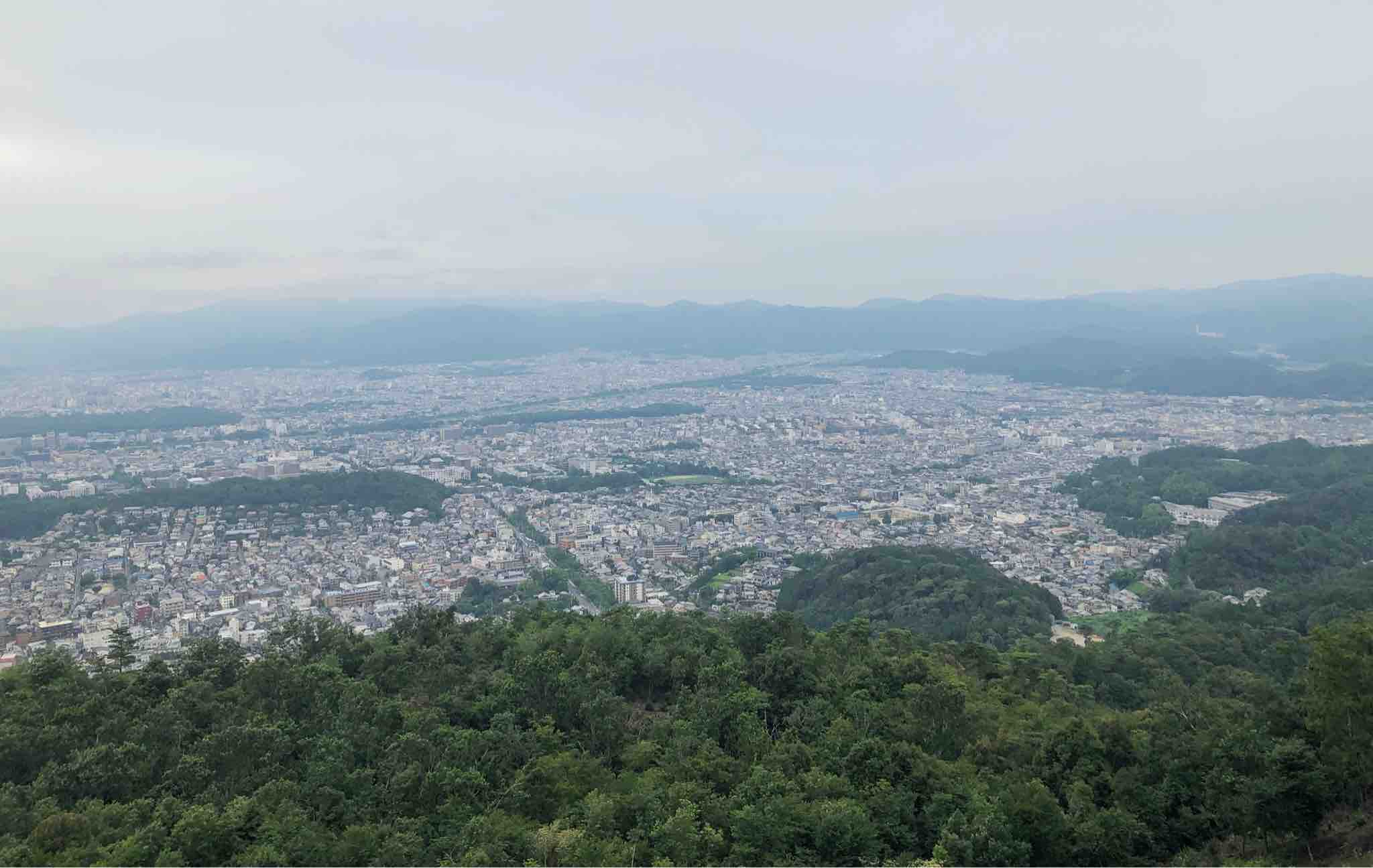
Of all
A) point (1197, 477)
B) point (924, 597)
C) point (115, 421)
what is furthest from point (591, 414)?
point (924, 597)

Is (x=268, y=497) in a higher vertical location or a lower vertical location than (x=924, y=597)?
higher

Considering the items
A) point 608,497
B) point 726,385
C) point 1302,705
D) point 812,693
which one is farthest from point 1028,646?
point 726,385

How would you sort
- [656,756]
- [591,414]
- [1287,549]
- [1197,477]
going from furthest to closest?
[591,414] → [1197,477] → [1287,549] → [656,756]

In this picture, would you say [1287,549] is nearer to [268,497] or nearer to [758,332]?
[268,497]

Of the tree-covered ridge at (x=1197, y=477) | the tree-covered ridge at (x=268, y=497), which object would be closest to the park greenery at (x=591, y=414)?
the tree-covered ridge at (x=268, y=497)

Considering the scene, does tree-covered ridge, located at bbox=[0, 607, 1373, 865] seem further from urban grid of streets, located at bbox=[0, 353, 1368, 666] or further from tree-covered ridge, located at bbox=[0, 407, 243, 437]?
tree-covered ridge, located at bbox=[0, 407, 243, 437]

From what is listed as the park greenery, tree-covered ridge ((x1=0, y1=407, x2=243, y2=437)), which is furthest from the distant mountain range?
the park greenery

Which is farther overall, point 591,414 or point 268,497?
point 591,414
